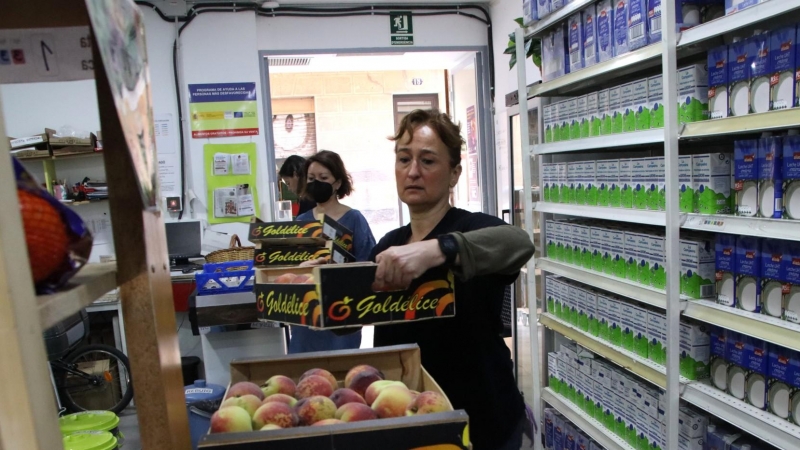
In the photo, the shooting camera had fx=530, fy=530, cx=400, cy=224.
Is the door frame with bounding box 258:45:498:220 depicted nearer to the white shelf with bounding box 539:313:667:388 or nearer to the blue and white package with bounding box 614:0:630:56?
the white shelf with bounding box 539:313:667:388

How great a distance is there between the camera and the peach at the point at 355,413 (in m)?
0.85

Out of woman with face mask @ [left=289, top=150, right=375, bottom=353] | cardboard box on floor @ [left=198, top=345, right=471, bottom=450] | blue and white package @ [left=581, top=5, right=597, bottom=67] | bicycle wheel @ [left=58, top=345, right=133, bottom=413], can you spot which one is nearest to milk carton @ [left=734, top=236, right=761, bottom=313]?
blue and white package @ [left=581, top=5, right=597, bottom=67]

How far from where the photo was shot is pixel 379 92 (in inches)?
333

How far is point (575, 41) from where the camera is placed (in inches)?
104

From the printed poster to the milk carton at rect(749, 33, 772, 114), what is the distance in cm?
423

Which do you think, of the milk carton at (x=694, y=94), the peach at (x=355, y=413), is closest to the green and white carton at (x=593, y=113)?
the milk carton at (x=694, y=94)

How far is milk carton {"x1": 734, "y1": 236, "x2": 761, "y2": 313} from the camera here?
1793 millimetres

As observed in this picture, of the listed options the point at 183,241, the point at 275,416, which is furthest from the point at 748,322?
the point at 183,241

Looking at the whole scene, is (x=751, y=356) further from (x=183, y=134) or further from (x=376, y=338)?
(x=183, y=134)

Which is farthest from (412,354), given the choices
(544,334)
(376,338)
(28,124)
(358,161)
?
(358,161)

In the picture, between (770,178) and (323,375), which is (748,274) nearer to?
(770,178)

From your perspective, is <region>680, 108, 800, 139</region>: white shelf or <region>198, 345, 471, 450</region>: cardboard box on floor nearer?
<region>198, 345, 471, 450</region>: cardboard box on floor

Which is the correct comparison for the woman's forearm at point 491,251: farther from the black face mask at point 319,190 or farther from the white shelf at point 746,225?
the black face mask at point 319,190

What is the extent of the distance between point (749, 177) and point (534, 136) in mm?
1496
